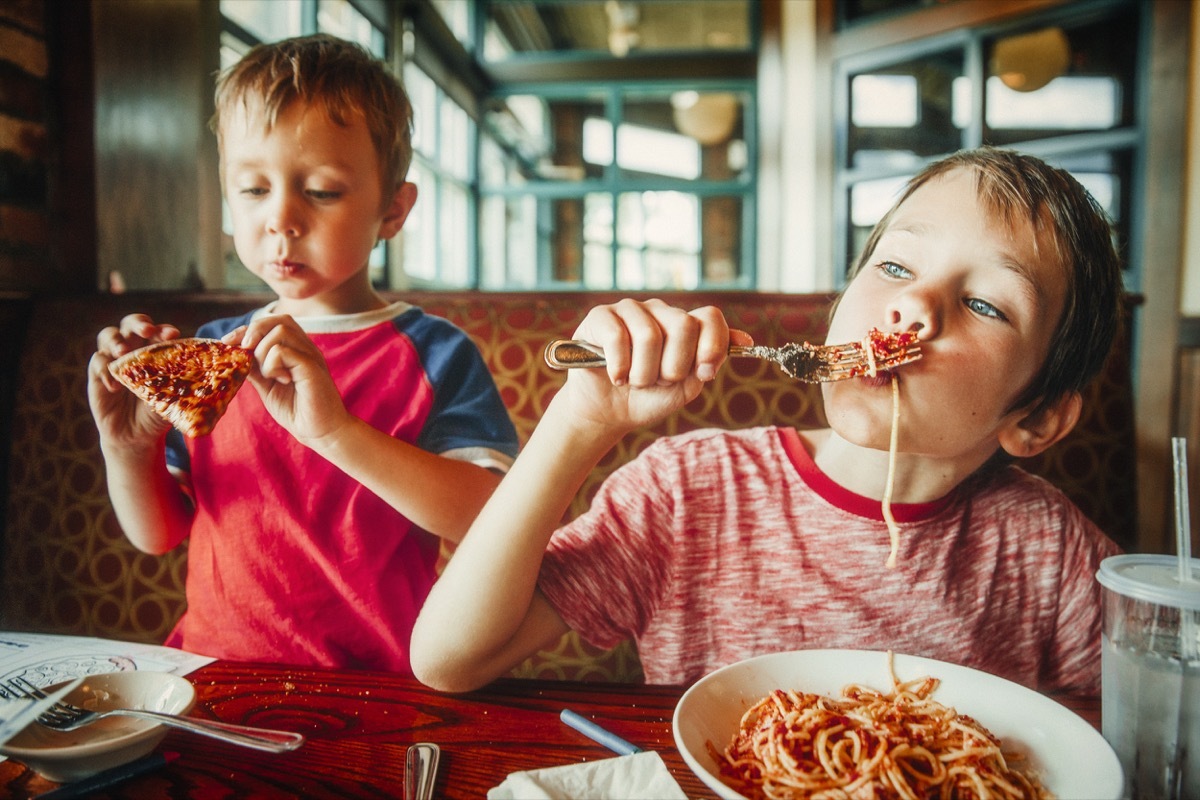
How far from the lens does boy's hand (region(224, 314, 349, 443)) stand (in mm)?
695

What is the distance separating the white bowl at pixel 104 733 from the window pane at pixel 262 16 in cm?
77

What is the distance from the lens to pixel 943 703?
589 mm

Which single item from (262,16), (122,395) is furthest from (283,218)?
(262,16)

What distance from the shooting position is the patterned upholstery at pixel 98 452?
3.14ft

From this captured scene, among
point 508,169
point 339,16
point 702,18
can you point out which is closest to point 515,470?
point 339,16

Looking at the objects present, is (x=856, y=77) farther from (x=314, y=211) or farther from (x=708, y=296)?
(x=314, y=211)

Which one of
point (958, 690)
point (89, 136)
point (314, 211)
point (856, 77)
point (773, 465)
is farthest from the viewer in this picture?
point (856, 77)

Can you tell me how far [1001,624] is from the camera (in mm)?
794

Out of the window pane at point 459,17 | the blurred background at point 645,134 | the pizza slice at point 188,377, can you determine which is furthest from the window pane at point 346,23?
the window pane at point 459,17

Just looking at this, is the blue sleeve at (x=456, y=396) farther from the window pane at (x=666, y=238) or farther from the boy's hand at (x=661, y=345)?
the window pane at (x=666, y=238)

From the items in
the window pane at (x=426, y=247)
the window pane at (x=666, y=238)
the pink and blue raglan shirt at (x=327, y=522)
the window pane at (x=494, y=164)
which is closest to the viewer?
the pink and blue raglan shirt at (x=327, y=522)

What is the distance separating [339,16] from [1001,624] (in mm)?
2022

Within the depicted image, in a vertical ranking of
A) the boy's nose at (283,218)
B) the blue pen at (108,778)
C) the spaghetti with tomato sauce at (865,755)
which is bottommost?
the blue pen at (108,778)

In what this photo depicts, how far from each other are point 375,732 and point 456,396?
0.36 metres
